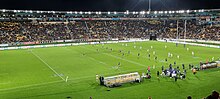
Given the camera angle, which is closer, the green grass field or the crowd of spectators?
the green grass field

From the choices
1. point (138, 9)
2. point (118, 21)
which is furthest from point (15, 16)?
point (138, 9)

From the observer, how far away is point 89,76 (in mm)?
29062

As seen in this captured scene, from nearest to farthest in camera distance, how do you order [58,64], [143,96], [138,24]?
[143,96] < [58,64] < [138,24]

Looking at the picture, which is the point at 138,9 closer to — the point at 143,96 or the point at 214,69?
the point at 214,69

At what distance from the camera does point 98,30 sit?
9650 cm

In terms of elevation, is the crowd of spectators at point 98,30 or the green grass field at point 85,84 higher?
the crowd of spectators at point 98,30

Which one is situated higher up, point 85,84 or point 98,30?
point 98,30

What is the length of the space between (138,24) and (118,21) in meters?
10.2

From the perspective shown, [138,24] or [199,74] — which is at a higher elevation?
[138,24]

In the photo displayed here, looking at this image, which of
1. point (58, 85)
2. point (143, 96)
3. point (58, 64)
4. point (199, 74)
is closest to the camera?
point (143, 96)

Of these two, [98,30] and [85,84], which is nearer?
[85,84]

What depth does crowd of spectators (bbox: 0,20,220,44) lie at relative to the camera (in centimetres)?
8012

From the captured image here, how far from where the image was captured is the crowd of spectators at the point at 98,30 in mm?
80125

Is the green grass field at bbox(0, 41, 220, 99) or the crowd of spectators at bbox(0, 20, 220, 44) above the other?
the crowd of spectators at bbox(0, 20, 220, 44)
